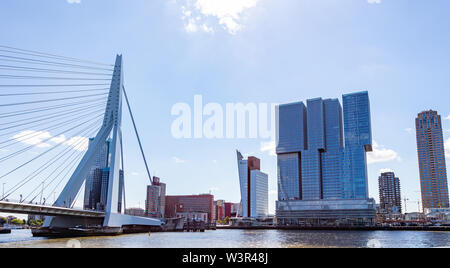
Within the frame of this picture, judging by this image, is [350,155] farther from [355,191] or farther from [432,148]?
[432,148]

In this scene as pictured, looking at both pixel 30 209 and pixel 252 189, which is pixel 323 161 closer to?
pixel 252 189

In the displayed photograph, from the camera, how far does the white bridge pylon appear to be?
1698 inches

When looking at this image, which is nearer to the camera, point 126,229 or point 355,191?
point 126,229

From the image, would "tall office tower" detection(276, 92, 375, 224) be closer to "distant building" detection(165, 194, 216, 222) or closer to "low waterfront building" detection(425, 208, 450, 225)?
"low waterfront building" detection(425, 208, 450, 225)

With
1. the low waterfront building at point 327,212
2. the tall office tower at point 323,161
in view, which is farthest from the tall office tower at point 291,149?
the low waterfront building at point 327,212

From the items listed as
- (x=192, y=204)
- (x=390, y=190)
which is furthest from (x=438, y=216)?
(x=192, y=204)

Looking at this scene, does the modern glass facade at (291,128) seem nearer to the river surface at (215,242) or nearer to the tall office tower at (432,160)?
the tall office tower at (432,160)

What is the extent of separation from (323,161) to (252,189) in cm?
4535

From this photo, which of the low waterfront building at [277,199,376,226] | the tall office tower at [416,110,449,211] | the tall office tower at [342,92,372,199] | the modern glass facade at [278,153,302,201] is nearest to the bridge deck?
the low waterfront building at [277,199,376,226]

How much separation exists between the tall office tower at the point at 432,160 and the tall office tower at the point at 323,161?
44107 mm

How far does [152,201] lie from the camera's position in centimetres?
18838

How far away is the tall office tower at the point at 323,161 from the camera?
114 m
